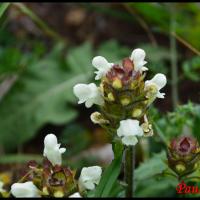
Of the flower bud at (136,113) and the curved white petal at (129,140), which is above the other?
the flower bud at (136,113)

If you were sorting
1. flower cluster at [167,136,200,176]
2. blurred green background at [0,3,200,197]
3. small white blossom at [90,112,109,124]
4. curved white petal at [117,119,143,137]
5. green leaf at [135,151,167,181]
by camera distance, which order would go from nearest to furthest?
curved white petal at [117,119,143,137] → small white blossom at [90,112,109,124] → flower cluster at [167,136,200,176] → green leaf at [135,151,167,181] → blurred green background at [0,3,200,197]

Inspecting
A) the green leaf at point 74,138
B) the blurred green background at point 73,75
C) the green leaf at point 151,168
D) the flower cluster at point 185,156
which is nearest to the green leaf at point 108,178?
the flower cluster at point 185,156

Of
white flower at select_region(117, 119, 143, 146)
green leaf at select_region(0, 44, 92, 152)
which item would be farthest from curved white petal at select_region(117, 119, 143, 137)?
green leaf at select_region(0, 44, 92, 152)

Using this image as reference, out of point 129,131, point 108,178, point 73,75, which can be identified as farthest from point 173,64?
point 129,131

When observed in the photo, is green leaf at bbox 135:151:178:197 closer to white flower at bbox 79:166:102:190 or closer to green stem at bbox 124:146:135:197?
green stem at bbox 124:146:135:197

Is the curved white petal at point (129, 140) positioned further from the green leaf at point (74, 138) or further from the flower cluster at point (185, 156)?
the green leaf at point (74, 138)

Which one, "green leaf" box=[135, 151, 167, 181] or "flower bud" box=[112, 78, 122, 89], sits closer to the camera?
"flower bud" box=[112, 78, 122, 89]

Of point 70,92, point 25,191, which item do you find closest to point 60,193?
point 25,191
